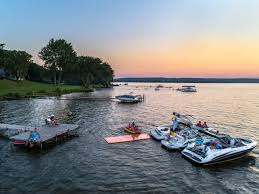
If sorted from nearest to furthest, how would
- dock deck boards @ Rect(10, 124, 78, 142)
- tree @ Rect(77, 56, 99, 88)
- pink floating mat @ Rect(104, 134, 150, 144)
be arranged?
dock deck boards @ Rect(10, 124, 78, 142) < pink floating mat @ Rect(104, 134, 150, 144) < tree @ Rect(77, 56, 99, 88)

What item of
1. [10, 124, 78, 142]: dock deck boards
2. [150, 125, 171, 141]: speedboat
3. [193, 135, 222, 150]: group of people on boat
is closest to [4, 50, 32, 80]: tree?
[10, 124, 78, 142]: dock deck boards

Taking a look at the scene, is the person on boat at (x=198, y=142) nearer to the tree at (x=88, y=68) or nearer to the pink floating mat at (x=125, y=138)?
the pink floating mat at (x=125, y=138)

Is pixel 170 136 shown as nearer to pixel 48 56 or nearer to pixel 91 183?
pixel 91 183

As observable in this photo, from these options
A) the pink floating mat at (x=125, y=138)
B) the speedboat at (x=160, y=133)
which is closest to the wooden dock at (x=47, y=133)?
the pink floating mat at (x=125, y=138)

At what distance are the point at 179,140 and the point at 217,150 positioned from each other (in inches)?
238

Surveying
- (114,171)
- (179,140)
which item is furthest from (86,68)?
(114,171)

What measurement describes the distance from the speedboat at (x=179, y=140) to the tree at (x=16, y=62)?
112 m

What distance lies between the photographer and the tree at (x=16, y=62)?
13257 cm

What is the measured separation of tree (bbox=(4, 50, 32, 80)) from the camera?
132575 mm

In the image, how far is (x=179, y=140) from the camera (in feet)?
115

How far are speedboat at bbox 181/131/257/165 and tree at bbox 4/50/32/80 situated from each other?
4609 inches

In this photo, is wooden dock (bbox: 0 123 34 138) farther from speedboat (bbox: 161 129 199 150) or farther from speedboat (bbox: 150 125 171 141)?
speedboat (bbox: 161 129 199 150)

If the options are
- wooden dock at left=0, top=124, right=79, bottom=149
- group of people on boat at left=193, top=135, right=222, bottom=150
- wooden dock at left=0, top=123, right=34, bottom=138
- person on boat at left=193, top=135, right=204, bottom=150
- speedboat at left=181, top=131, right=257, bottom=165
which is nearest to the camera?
speedboat at left=181, top=131, right=257, bottom=165

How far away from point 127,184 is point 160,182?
9.39ft
